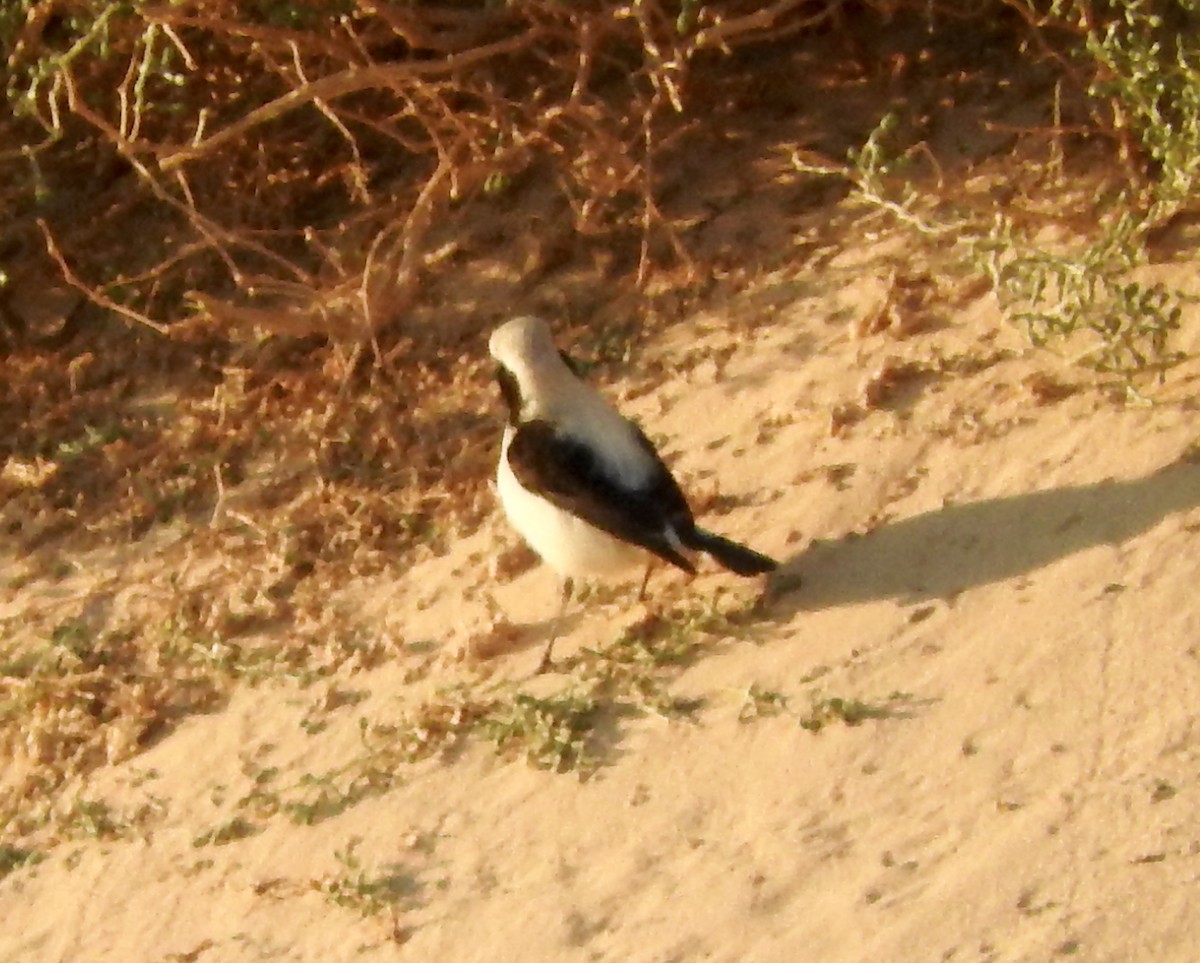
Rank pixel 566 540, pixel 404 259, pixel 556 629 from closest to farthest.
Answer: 1. pixel 566 540
2. pixel 556 629
3. pixel 404 259

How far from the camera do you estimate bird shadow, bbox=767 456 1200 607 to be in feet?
14.8

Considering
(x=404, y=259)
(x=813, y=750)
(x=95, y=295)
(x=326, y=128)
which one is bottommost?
(x=813, y=750)

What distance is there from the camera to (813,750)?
415 cm

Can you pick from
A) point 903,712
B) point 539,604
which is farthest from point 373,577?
point 903,712

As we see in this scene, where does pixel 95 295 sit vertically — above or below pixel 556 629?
above

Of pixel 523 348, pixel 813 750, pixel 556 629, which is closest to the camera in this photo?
pixel 813 750

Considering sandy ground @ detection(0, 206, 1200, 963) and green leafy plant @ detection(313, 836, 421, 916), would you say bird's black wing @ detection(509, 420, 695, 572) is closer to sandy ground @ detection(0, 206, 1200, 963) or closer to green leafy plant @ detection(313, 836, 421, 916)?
sandy ground @ detection(0, 206, 1200, 963)

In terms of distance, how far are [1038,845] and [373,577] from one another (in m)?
2.42

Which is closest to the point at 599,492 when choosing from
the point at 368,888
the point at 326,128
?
the point at 368,888

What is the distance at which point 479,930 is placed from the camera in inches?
157

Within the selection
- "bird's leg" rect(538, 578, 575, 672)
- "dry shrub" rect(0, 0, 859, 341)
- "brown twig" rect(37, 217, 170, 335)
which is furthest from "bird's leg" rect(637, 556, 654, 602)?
"brown twig" rect(37, 217, 170, 335)

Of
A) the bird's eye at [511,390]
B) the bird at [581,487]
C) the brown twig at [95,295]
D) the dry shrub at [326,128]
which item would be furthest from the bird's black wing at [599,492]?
the brown twig at [95,295]

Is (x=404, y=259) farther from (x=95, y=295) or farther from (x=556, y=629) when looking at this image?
(x=556, y=629)

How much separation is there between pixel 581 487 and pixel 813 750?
99cm
